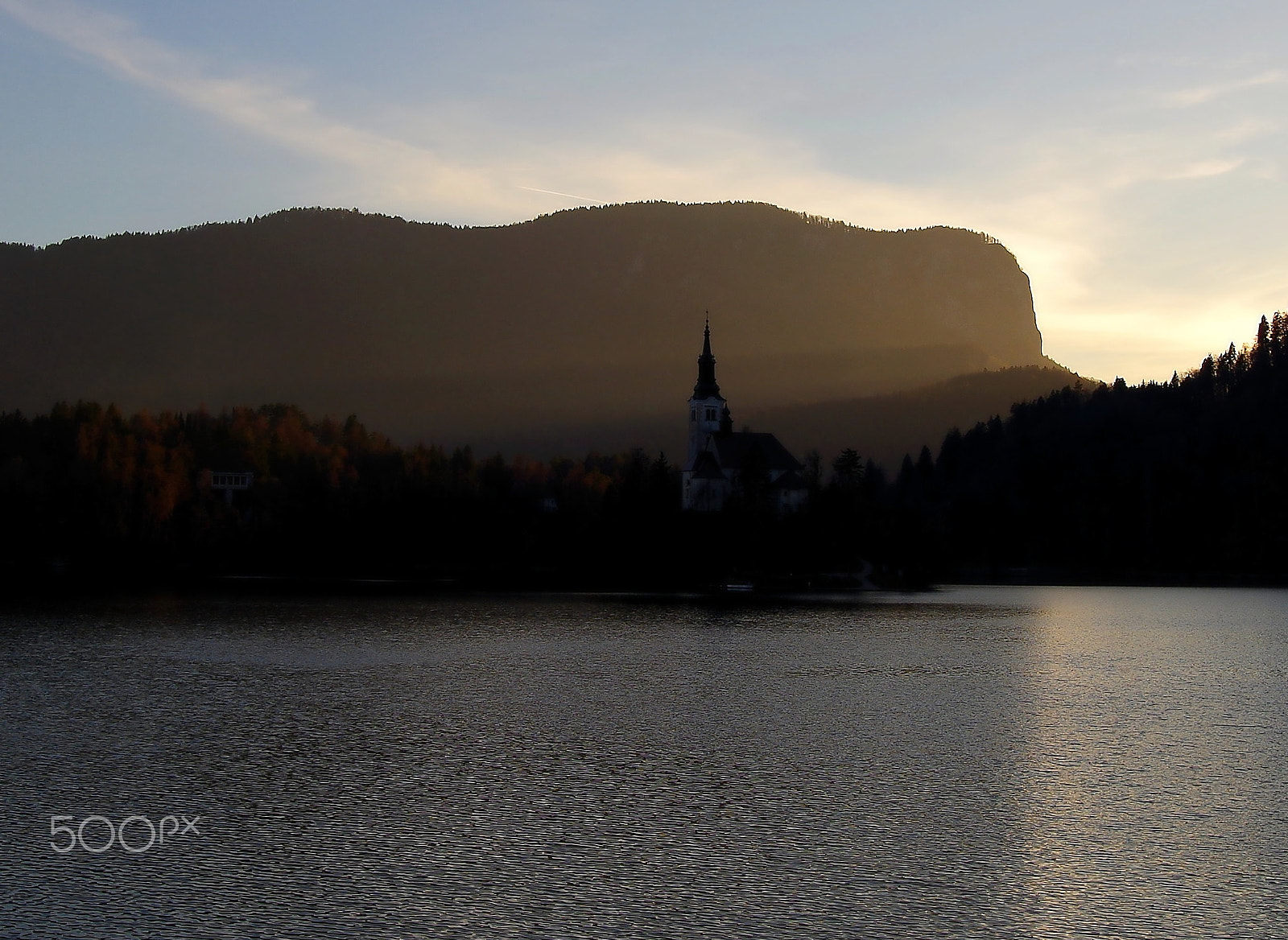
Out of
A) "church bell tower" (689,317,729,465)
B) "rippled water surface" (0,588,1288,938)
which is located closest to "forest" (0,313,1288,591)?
"church bell tower" (689,317,729,465)

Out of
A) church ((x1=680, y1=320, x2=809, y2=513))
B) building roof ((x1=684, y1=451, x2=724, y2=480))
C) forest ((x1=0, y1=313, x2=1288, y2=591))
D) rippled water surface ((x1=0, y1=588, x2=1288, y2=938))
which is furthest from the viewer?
building roof ((x1=684, y1=451, x2=724, y2=480))

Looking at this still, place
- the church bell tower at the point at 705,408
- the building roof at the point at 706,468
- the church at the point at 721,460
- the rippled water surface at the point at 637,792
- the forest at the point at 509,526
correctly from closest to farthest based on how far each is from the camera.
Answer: the rippled water surface at the point at 637,792 → the forest at the point at 509,526 → the church at the point at 721,460 → the building roof at the point at 706,468 → the church bell tower at the point at 705,408

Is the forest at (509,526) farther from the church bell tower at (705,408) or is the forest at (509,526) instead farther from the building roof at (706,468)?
the church bell tower at (705,408)

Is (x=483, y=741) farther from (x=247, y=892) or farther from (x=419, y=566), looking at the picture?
(x=419, y=566)

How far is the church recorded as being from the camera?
15750cm

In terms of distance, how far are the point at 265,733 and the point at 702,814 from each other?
15709 millimetres

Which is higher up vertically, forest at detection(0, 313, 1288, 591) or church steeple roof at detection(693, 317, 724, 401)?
church steeple roof at detection(693, 317, 724, 401)

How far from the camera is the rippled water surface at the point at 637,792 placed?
817 inches

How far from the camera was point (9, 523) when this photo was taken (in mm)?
149375

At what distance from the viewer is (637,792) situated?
29.2 meters

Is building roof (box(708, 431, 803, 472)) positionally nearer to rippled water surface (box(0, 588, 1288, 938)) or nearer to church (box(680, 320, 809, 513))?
church (box(680, 320, 809, 513))

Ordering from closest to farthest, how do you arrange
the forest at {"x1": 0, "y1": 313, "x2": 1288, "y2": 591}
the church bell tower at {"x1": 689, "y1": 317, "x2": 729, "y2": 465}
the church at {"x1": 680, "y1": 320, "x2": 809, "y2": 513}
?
the forest at {"x1": 0, "y1": 313, "x2": 1288, "y2": 591} → the church at {"x1": 680, "y1": 320, "x2": 809, "y2": 513} → the church bell tower at {"x1": 689, "y1": 317, "x2": 729, "y2": 465}

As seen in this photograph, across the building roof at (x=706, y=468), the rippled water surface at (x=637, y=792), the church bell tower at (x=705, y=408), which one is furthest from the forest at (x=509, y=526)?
the rippled water surface at (x=637, y=792)

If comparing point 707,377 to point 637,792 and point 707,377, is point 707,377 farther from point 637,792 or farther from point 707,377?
point 637,792
